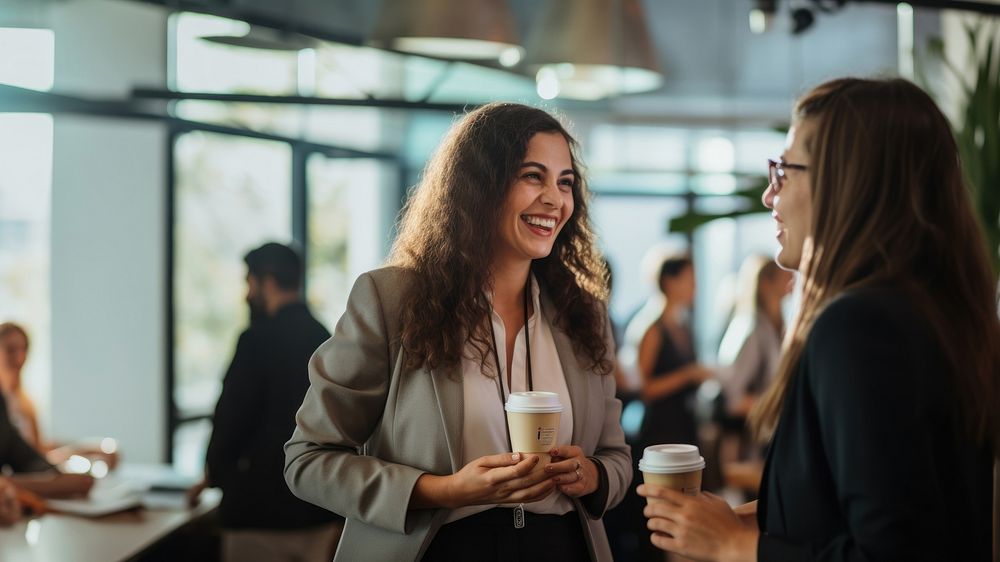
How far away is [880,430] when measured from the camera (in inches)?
51.3

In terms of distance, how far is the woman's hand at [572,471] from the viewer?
1.83 metres

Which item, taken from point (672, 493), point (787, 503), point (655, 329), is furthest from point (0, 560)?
point (655, 329)

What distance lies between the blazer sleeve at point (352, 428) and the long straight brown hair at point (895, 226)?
2.37 feet

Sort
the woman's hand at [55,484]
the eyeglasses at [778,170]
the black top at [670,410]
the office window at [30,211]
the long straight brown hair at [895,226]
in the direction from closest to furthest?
the long straight brown hair at [895,226] < the eyeglasses at [778,170] < the woman's hand at [55,484] < the black top at [670,410] < the office window at [30,211]

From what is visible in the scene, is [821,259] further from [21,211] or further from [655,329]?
[21,211]

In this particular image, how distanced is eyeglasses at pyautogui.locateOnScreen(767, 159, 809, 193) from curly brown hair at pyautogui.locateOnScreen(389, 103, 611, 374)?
583 millimetres

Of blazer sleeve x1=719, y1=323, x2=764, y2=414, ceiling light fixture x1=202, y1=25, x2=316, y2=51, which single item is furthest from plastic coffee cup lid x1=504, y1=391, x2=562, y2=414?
blazer sleeve x1=719, y1=323, x2=764, y2=414

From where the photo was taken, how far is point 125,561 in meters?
3.14

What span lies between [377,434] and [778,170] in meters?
0.90

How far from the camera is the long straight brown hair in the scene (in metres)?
1.40

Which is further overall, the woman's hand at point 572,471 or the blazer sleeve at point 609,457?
the blazer sleeve at point 609,457

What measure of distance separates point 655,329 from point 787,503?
12.7 feet

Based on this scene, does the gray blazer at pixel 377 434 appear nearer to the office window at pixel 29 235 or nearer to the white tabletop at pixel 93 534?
the white tabletop at pixel 93 534

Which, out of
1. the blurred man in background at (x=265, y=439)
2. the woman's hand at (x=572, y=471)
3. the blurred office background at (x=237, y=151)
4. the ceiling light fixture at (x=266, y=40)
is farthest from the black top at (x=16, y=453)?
the woman's hand at (x=572, y=471)
